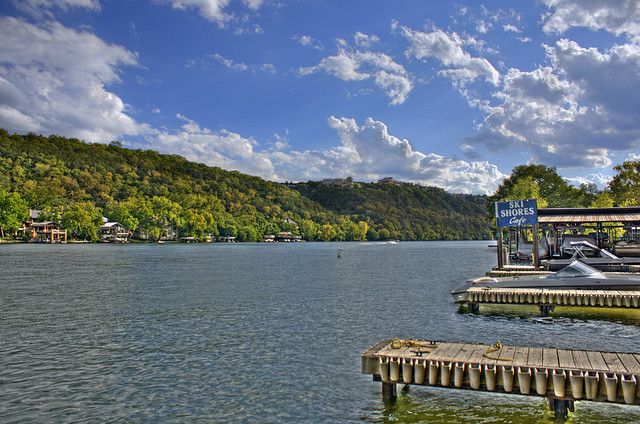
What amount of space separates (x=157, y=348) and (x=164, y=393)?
237 inches

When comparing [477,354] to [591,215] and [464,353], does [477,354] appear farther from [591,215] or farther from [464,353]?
[591,215]

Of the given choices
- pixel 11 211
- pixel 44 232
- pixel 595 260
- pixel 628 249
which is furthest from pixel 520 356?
pixel 44 232

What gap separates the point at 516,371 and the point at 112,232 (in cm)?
19859

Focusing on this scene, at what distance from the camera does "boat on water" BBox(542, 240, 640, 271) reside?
39.5 m

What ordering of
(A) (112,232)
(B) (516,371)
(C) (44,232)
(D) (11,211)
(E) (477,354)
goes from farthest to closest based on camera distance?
(A) (112,232), (C) (44,232), (D) (11,211), (E) (477,354), (B) (516,371)

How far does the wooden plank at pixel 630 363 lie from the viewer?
37.6 ft

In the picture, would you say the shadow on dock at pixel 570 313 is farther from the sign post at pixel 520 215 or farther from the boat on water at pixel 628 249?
the boat on water at pixel 628 249

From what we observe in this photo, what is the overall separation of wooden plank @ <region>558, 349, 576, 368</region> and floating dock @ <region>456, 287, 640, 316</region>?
1535cm

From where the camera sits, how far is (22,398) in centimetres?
1453

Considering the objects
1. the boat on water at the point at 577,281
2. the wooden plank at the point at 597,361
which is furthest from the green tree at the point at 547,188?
the wooden plank at the point at 597,361

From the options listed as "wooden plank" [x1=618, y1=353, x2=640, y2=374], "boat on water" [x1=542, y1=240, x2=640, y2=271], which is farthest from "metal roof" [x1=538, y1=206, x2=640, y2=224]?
"wooden plank" [x1=618, y1=353, x2=640, y2=374]

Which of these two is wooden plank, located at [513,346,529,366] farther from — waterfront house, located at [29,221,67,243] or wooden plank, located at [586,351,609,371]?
waterfront house, located at [29,221,67,243]

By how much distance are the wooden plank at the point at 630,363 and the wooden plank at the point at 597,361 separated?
45cm

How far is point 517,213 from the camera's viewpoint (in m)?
42.8
